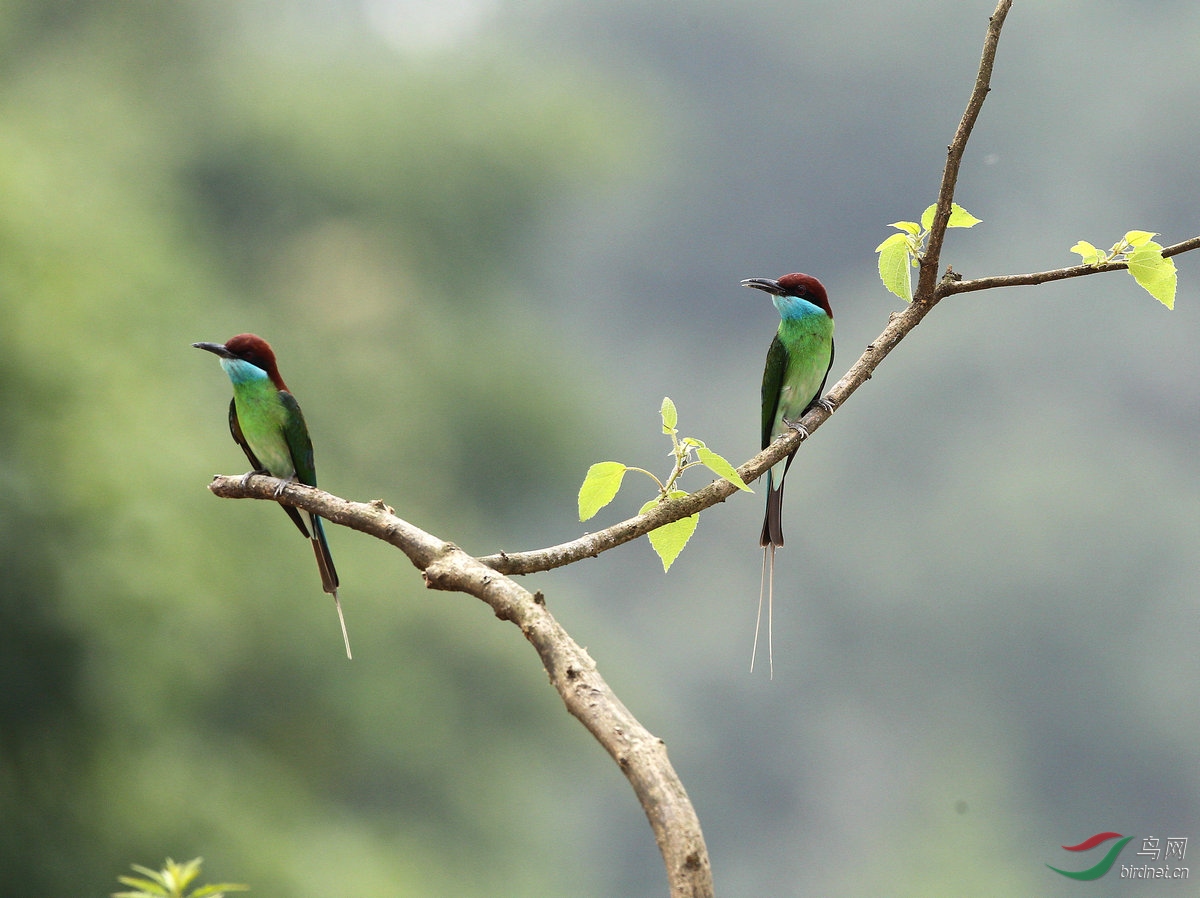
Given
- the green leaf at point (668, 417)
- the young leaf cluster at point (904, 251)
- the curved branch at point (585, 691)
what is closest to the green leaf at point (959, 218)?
the young leaf cluster at point (904, 251)

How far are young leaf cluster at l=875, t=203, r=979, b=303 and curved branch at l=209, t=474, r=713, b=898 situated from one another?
2.17 ft

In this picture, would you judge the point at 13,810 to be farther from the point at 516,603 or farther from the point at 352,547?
the point at 516,603

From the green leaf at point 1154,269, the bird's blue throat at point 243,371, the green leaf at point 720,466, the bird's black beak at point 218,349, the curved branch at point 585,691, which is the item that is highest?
the bird's blue throat at point 243,371

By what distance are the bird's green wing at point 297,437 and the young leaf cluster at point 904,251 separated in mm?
1143

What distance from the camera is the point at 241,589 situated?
5551mm

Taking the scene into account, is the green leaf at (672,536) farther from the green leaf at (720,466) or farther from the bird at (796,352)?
the bird at (796,352)

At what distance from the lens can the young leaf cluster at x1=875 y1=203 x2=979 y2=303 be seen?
1349 mm

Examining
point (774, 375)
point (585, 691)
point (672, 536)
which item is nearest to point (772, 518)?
point (774, 375)

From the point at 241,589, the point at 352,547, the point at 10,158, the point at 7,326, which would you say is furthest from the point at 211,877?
the point at 10,158

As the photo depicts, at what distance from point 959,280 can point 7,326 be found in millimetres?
5032

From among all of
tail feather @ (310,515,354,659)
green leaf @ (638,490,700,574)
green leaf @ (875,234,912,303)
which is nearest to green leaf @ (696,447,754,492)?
green leaf @ (638,490,700,574)

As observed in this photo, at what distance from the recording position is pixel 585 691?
88 centimetres

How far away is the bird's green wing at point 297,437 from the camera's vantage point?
2014 millimetres

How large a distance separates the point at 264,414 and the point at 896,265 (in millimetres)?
1228
